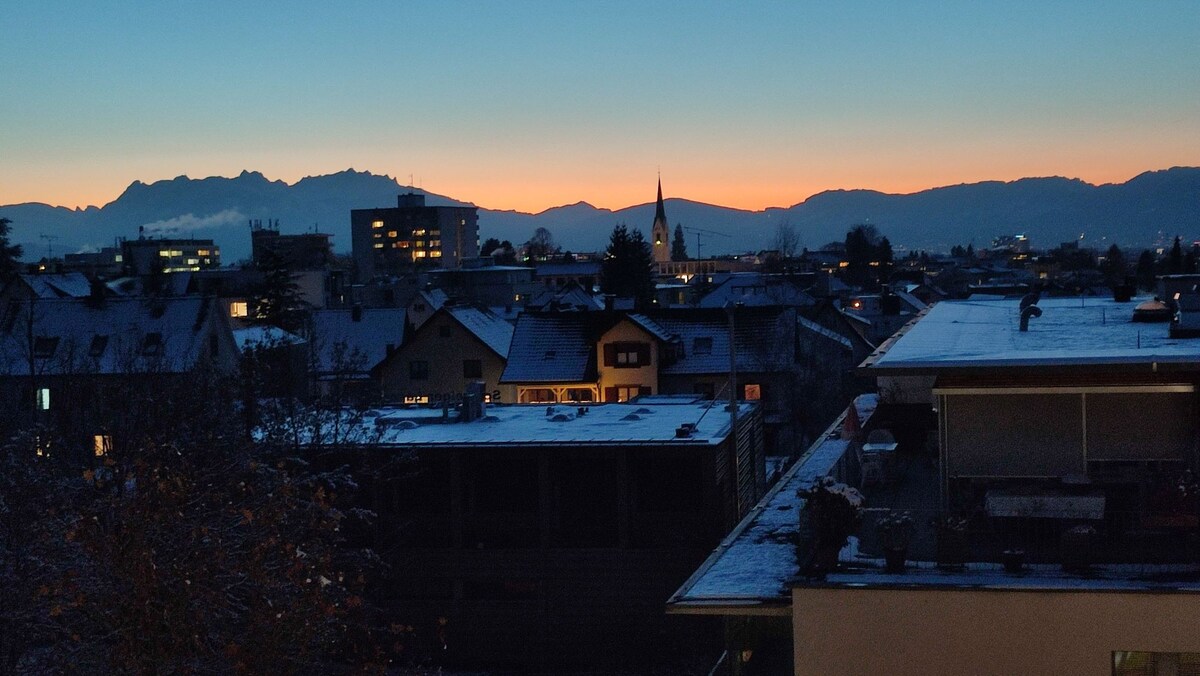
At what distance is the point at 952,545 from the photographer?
1030 cm

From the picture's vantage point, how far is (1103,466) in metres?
11.5

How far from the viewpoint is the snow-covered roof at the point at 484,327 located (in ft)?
159

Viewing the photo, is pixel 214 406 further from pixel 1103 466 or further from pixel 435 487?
pixel 1103 466

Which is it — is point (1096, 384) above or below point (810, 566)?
above

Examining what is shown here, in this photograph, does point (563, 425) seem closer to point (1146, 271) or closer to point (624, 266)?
point (624, 266)

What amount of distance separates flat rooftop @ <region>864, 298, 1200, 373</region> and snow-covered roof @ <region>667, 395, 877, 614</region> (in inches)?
83.4

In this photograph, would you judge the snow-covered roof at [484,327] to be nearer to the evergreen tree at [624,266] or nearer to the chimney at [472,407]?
the chimney at [472,407]

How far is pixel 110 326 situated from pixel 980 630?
4106 cm

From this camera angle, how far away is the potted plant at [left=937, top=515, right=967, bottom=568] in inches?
405

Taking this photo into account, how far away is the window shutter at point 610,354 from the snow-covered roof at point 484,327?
244 inches

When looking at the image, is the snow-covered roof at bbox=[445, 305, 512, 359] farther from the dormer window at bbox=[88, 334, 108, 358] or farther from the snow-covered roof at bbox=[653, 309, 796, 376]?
the dormer window at bbox=[88, 334, 108, 358]

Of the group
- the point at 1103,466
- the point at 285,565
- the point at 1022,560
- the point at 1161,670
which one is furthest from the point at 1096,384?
the point at 285,565

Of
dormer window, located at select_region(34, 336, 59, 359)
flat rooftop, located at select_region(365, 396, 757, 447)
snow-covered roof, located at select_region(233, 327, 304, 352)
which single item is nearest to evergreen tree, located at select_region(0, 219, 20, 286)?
snow-covered roof, located at select_region(233, 327, 304, 352)

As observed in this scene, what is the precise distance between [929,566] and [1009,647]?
0.93m
